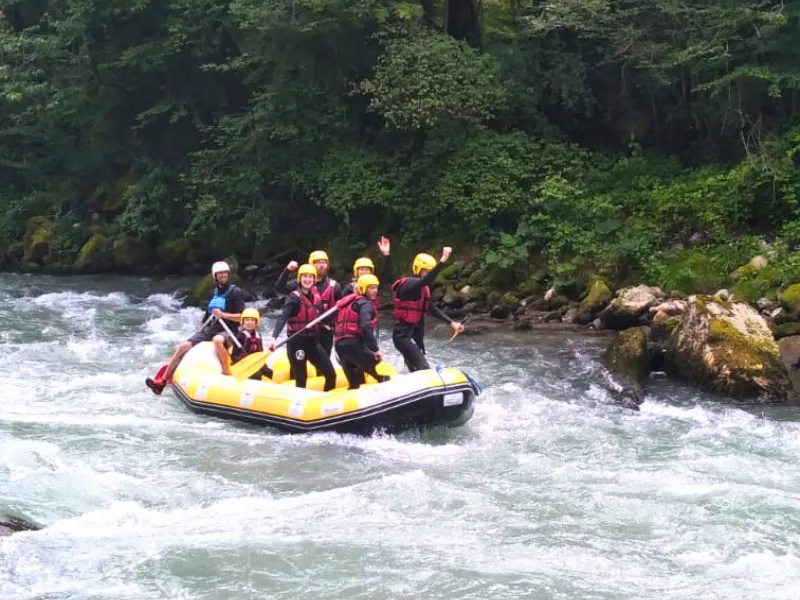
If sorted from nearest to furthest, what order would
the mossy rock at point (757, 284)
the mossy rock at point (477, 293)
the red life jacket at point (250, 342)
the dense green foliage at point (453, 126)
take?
the red life jacket at point (250, 342) → the mossy rock at point (757, 284) → the dense green foliage at point (453, 126) → the mossy rock at point (477, 293)

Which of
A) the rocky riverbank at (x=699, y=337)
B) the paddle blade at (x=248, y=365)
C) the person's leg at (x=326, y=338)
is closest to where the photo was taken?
the person's leg at (x=326, y=338)

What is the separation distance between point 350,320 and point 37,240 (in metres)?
15.2

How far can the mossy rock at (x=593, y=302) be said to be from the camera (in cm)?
1438

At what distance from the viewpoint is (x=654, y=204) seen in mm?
15836

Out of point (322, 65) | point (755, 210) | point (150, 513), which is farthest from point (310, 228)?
point (150, 513)

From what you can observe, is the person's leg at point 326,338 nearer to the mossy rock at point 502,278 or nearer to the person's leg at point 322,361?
the person's leg at point 322,361

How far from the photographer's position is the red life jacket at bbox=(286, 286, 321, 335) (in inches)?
384

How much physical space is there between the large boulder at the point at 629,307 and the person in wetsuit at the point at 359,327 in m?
5.42

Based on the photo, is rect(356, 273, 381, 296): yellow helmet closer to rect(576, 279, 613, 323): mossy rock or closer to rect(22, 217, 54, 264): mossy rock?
rect(576, 279, 613, 323): mossy rock

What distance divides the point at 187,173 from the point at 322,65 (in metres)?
4.12

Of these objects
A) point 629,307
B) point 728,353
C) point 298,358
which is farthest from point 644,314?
point 298,358

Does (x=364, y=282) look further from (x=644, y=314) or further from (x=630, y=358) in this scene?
(x=644, y=314)

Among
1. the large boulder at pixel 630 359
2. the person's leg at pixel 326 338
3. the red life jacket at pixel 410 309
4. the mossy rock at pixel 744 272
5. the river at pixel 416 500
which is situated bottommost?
the river at pixel 416 500

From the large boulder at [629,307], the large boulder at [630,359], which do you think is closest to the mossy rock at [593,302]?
the large boulder at [629,307]
